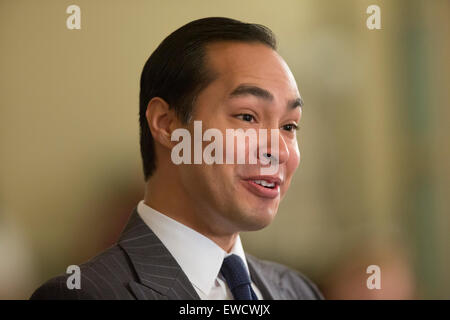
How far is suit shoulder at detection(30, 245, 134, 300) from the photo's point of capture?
100 cm

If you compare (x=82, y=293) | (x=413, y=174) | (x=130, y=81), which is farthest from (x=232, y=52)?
(x=413, y=174)

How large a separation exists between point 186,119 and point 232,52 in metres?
0.16

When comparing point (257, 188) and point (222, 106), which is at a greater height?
point (222, 106)

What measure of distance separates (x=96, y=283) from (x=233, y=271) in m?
0.28

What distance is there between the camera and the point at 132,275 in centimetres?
104

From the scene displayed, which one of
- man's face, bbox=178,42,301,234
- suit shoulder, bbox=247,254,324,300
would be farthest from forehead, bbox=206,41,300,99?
suit shoulder, bbox=247,254,324,300

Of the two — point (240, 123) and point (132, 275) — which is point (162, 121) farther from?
point (132, 275)

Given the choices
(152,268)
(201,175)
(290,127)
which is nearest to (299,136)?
(290,127)

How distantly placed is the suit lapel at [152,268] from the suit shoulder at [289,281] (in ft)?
0.92

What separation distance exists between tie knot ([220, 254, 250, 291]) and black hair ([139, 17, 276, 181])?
242 mm

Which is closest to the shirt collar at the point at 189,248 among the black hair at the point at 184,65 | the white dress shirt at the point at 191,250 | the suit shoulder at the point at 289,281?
the white dress shirt at the point at 191,250

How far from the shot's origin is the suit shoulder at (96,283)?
1000 mm

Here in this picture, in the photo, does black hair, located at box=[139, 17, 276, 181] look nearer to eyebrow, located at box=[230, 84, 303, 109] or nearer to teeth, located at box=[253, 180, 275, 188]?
eyebrow, located at box=[230, 84, 303, 109]
